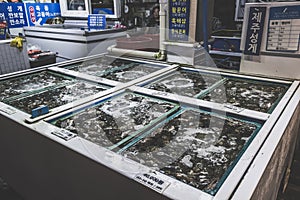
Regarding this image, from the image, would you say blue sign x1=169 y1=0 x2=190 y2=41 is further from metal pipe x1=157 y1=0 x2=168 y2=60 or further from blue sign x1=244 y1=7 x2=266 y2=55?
blue sign x1=244 y1=7 x2=266 y2=55

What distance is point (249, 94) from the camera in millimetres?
1255

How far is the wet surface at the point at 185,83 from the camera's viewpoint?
1.33 metres

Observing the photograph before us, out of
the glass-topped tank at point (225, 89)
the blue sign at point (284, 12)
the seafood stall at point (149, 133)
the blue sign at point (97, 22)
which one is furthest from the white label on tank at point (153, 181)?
the blue sign at point (97, 22)

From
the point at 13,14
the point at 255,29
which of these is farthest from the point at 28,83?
the point at 13,14

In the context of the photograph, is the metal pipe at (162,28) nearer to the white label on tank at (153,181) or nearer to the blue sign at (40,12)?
the white label on tank at (153,181)

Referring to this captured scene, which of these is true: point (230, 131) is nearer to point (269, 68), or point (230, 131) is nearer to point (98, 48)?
point (269, 68)

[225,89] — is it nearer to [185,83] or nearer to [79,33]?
[185,83]

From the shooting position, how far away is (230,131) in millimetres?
911

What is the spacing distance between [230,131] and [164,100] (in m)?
0.38

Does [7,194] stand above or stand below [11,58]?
below

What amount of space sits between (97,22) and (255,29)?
2255 millimetres

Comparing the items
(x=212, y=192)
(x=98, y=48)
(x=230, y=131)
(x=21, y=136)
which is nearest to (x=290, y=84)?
(x=230, y=131)

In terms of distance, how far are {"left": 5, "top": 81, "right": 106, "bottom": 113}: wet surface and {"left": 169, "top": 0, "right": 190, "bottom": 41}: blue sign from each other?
0.73 metres

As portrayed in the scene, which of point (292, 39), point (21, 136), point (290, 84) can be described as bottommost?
point (21, 136)
